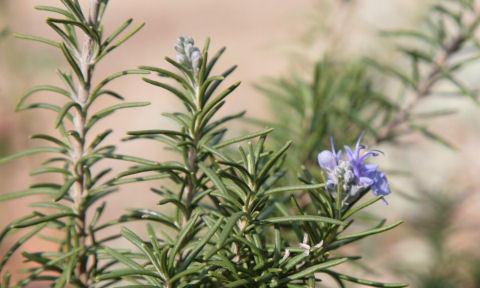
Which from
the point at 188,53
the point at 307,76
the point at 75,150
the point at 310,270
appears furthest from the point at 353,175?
the point at 307,76

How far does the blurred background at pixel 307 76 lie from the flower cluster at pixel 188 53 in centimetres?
41

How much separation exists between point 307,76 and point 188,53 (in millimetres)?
1120

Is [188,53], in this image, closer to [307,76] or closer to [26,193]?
[26,193]

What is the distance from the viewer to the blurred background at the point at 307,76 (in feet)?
4.88

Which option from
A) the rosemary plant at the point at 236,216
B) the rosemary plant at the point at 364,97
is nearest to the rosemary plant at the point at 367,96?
the rosemary plant at the point at 364,97

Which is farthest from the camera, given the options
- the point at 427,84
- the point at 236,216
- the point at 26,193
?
the point at 427,84

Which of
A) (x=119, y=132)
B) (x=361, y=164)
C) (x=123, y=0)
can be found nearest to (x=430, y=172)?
(x=119, y=132)

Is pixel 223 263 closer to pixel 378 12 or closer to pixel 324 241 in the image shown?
pixel 324 241

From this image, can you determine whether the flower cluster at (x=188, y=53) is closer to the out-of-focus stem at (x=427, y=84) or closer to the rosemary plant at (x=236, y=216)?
the rosemary plant at (x=236, y=216)

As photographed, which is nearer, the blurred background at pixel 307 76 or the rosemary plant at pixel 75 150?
the rosemary plant at pixel 75 150

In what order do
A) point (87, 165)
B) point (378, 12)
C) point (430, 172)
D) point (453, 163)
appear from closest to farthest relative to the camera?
point (87, 165) < point (430, 172) < point (453, 163) < point (378, 12)

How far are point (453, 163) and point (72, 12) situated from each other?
2.36 m

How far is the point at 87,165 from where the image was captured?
65 cm

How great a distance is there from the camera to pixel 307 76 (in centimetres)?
167
